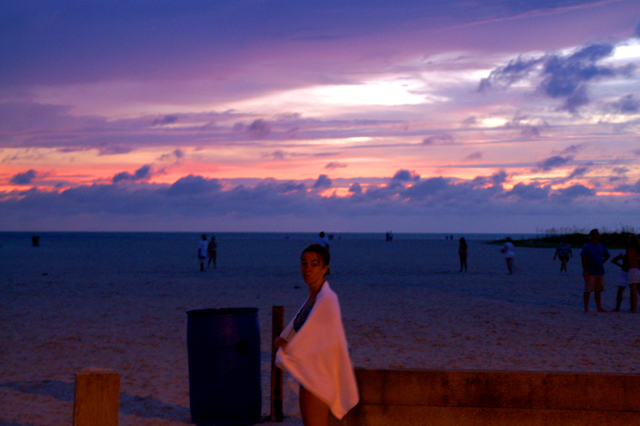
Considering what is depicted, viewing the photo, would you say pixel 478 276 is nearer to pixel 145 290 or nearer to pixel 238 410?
pixel 145 290

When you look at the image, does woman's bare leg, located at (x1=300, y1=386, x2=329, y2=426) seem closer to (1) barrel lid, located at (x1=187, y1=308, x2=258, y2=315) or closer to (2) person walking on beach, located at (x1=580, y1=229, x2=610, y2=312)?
(1) barrel lid, located at (x1=187, y1=308, x2=258, y2=315)

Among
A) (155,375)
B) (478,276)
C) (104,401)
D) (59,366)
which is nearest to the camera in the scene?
(104,401)

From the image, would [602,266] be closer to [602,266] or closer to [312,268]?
[602,266]

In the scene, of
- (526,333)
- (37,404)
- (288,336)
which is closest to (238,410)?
(288,336)

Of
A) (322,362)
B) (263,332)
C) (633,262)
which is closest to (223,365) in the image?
(322,362)

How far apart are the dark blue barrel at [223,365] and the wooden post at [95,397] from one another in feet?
5.88

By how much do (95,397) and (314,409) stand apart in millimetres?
1367

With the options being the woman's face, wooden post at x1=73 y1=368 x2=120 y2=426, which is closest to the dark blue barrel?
wooden post at x1=73 y1=368 x2=120 y2=426

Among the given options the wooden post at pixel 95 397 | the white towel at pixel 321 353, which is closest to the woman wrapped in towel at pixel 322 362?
the white towel at pixel 321 353

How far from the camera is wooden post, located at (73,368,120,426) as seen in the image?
3.89 m

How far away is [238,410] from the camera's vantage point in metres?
5.87

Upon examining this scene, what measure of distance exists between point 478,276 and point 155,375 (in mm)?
19416

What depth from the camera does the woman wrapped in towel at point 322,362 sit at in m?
3.88

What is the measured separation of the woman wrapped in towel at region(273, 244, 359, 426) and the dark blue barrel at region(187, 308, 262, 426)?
186 centimetres
